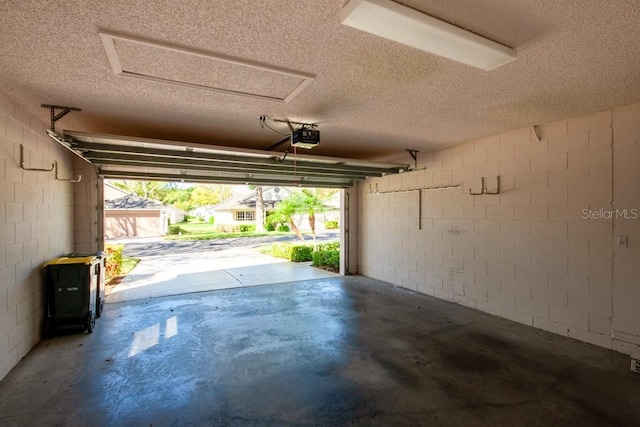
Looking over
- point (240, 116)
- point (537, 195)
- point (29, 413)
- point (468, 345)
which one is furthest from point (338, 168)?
point (29, 413)

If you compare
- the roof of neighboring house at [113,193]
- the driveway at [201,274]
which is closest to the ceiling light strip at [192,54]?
the driveway at [201,274]

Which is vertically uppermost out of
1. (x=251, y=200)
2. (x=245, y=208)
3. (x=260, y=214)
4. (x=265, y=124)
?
(x=265, y=124)

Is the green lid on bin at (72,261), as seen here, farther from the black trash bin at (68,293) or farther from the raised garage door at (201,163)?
the raised garage door at (201,163)

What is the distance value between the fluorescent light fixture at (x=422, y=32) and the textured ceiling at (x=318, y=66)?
0.06 meters

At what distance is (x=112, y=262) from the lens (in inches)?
294

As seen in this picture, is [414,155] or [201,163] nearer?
[201,163]

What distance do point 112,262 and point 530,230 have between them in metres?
8.56

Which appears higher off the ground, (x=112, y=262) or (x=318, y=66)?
(x=318, y=66)

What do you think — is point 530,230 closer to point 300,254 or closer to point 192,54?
point 192,54

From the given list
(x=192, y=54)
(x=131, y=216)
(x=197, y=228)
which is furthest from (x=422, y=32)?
(x=197, y=228)

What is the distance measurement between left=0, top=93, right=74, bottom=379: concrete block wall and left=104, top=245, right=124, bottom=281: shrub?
342 cm

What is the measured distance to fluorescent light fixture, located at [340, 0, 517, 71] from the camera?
1.67 m

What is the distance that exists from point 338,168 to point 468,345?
3.55 m

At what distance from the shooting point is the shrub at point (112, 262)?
7295 millimetres
